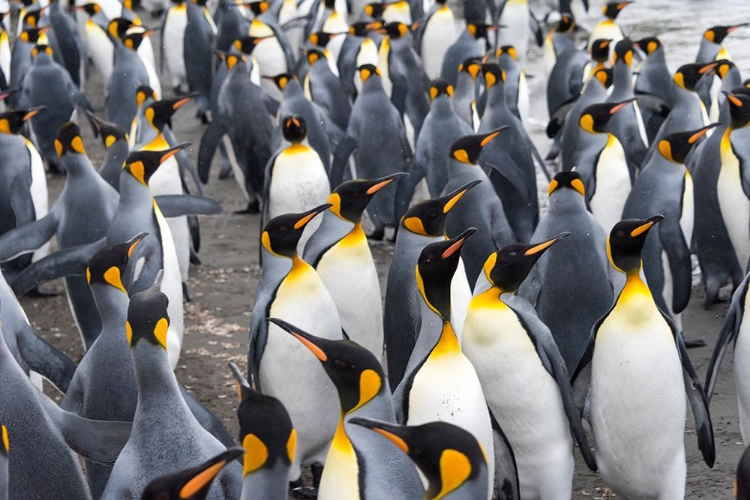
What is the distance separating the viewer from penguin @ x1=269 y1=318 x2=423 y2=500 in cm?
275

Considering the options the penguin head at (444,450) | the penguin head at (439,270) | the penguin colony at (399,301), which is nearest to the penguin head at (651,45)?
the penguin colony at (399,301)

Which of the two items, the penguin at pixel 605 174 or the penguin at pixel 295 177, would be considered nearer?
the penguin at pixel 605 174

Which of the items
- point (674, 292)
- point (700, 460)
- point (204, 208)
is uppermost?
point (204, 208)

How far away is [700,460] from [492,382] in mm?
965

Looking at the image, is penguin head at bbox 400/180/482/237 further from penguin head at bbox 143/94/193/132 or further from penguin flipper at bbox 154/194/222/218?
penguin head at bbox 143/94/193/132

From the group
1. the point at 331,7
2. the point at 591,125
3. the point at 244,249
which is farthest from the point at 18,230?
the point at 331,7

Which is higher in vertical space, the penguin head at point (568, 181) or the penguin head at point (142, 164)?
the penguin head at point (142, 164)

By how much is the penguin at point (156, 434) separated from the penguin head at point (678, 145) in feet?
8.96

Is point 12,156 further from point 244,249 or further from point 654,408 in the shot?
point 654,408

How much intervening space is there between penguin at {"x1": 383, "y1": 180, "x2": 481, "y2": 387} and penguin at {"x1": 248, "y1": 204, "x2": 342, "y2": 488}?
229 millimetres

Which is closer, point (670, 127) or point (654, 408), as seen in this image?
point (654, 408)

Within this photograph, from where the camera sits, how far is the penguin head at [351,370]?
9.26 ft

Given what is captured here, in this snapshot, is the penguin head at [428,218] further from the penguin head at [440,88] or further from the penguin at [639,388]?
the penguin head at [440,88]

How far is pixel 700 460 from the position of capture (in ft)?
13.4
